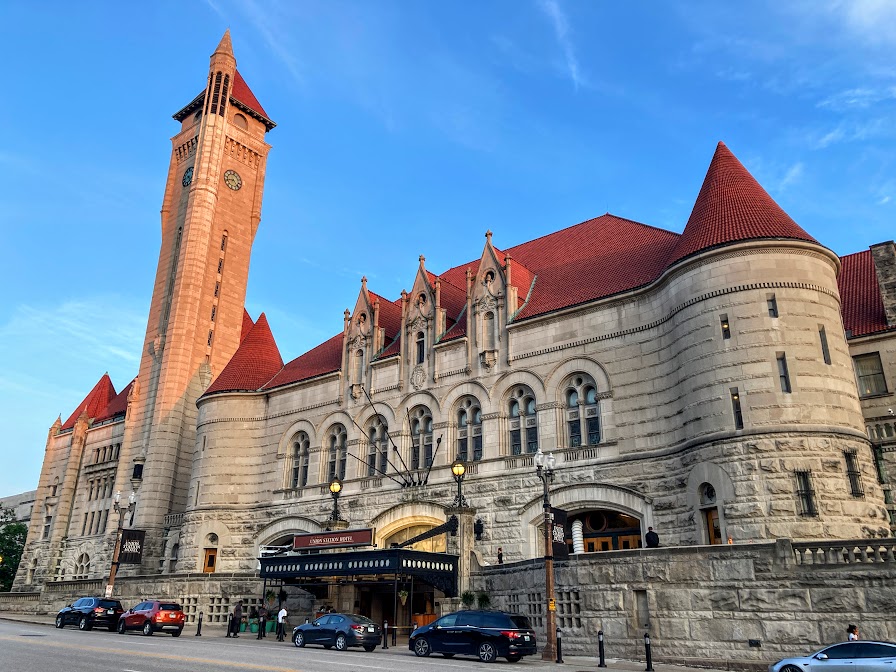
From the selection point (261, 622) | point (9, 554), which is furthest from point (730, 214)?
point (9, 554)

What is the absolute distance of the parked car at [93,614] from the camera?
30109mm

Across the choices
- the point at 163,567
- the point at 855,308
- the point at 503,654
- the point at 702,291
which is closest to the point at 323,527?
the point at 163,567

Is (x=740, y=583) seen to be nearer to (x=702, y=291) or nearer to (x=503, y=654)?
(x=503, y=654)

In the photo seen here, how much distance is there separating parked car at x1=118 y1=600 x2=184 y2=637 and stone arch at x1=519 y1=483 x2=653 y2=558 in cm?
1375

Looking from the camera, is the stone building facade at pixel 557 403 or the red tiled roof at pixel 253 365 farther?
the red tiled roof at pixel 253 365

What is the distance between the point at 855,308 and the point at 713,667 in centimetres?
1808

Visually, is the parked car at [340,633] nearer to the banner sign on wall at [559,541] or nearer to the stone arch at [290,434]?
the banner sign on wall at [559,541]

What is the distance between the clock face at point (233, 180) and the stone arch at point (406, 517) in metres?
32.2

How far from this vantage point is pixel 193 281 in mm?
51438

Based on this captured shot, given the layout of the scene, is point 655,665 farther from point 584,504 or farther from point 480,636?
point 584,504

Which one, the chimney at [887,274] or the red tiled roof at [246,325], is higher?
the red tiled roof at [246,325]

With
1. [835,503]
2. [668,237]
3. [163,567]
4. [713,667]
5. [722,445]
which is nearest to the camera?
[713,667]

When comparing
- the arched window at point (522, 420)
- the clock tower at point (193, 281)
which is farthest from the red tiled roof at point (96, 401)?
the arched window at point (522, 420)

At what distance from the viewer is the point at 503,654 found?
18734mm
